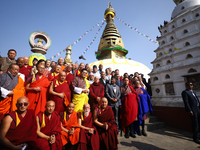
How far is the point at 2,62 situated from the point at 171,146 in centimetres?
617

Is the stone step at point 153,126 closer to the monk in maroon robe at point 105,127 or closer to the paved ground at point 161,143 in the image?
the paved ground at point 161,143

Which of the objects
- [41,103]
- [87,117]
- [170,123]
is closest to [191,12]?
[170,123]

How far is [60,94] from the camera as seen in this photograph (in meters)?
2.96

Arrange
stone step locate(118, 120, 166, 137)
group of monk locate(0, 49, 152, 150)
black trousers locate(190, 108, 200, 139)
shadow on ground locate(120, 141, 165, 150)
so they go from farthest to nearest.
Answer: stone step locate(118, 120, 166, 137) → black trousers locate(190, 108, 200, 139) → shadow on ground locate(120, 141, 165, 150) → group of monk locate(0, 49, 152, 150)

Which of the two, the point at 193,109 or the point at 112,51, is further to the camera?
the point at 112,51

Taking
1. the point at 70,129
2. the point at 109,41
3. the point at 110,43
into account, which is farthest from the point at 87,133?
the point at 109,41

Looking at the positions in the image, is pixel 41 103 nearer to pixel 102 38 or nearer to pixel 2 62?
pixel 2 62

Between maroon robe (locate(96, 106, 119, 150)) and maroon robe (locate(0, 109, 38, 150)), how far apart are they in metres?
1.63

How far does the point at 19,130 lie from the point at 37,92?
114 centimetres

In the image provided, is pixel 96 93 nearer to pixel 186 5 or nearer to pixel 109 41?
pixel 186 5

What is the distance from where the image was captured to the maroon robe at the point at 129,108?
12.2 ft

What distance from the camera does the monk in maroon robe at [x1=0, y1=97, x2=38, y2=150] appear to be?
1.73 m

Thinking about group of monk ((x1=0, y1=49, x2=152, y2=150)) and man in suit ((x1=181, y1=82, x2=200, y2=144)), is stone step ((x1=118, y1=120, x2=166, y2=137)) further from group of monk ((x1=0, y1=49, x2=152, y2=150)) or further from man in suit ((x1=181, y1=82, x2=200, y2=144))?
man in suit ((x1=181, y1=82, x2=200, y2=144))

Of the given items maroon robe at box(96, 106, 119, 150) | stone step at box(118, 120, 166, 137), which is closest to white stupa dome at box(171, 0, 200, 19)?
stone step at box(118, 120, 166, 137)
